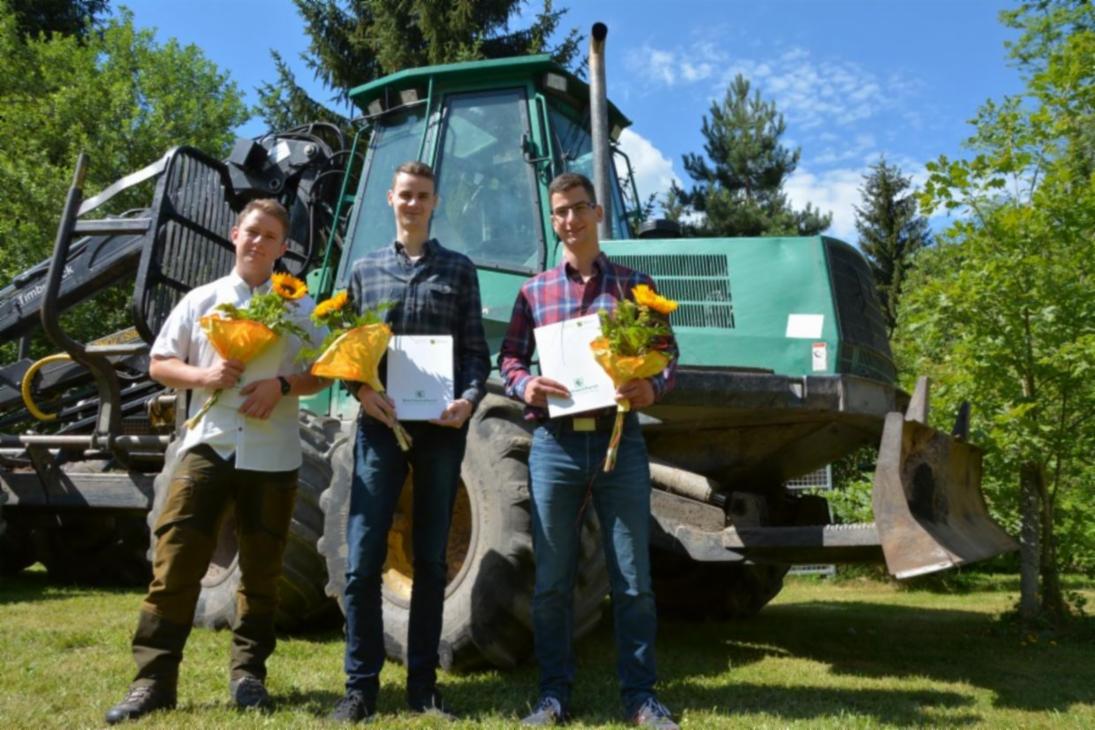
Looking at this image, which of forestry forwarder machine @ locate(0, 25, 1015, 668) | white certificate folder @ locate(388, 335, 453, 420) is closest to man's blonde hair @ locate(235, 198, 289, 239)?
white certificate folder @ locate(388, 335, 453, 420)

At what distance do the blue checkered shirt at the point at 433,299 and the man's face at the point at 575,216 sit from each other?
395 mm

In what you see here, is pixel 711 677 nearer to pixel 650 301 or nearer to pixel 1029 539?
pixel 650 301

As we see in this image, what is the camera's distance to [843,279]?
4734 millimetres

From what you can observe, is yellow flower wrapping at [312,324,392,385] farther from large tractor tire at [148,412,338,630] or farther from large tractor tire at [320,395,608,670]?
large tractor tire at [148,412,338,630]

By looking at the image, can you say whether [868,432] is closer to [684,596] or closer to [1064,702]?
[1064,702]

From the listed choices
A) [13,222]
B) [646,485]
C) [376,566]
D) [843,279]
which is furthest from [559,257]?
[13,222]

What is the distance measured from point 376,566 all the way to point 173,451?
89.1 inches

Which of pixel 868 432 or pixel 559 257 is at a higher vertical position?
pixel 559 257

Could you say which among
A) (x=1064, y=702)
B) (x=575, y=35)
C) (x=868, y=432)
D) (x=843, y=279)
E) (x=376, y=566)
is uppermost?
(x=575, y=35)

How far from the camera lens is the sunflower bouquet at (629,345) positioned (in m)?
3.33

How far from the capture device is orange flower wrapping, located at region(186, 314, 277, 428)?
3408 millimetres

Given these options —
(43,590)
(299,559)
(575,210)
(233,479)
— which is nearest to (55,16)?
(43,590)

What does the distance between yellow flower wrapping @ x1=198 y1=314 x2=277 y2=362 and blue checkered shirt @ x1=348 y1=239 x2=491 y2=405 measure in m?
0.40

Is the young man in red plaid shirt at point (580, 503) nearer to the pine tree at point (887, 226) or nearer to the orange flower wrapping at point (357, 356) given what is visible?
the orange flower wrapping at point (357, 356)
